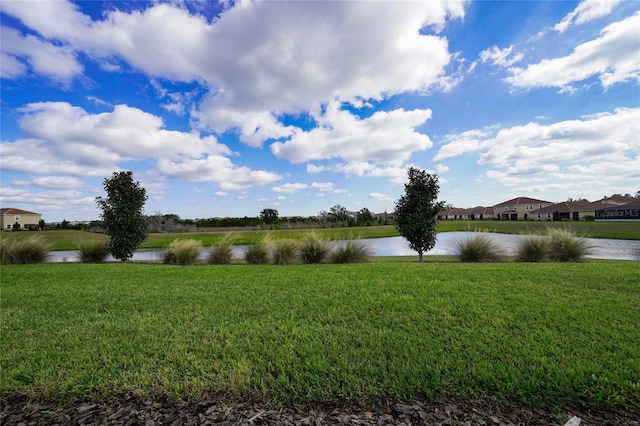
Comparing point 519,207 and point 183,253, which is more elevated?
point 519,207

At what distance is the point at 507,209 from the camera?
62844 mm

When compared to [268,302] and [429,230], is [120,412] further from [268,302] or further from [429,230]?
[429,230]

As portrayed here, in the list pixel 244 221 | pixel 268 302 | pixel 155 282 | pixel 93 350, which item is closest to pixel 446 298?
pixel 268 302

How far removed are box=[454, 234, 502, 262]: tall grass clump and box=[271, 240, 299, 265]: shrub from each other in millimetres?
4947

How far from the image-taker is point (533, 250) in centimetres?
861

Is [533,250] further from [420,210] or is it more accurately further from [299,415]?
[299,415]

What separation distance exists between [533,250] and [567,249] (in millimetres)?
1005

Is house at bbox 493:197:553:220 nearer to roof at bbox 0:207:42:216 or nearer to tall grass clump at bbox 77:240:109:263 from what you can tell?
tall grass clump at bbox 77:240:109:263

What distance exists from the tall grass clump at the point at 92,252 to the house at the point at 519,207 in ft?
215

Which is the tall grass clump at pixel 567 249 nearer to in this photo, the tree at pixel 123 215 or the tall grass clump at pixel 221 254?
the tall grass clump at pixel 221 254

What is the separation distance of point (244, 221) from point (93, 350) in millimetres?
28571

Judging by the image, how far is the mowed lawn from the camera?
2.20m

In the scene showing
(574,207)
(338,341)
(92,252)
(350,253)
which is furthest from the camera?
(574,207)

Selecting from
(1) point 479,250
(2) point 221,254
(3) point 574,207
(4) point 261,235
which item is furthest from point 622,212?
(2) point 221,254
